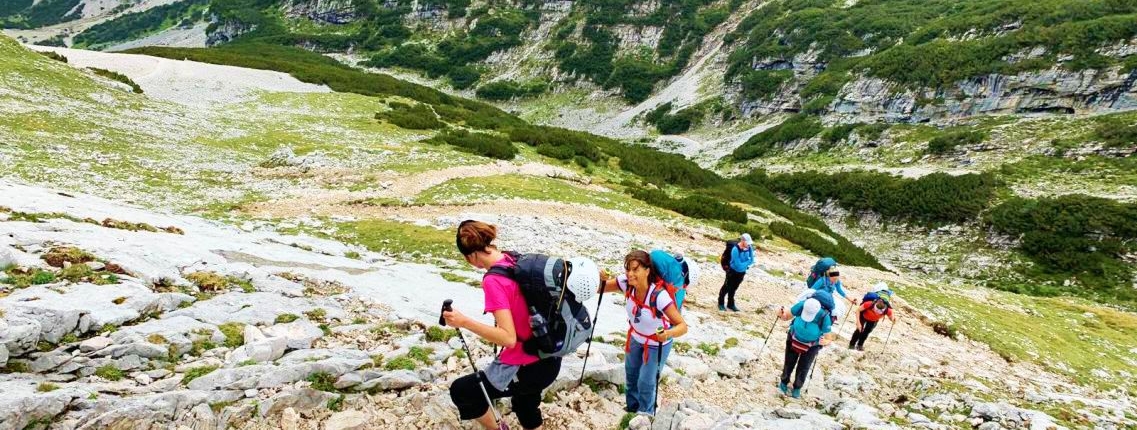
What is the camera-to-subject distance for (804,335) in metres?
8.06

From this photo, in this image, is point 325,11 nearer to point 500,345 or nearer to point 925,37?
point 925,37

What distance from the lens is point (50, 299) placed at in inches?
245

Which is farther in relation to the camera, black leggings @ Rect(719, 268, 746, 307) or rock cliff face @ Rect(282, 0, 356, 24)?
rock cliff face @ Rect(282, 0, 356, 24)

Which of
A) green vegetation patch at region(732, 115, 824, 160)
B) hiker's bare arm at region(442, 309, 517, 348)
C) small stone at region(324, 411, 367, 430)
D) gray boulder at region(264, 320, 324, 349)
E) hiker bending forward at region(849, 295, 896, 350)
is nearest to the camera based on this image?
hiker's bare arm at region(442, 309, 517, 348)

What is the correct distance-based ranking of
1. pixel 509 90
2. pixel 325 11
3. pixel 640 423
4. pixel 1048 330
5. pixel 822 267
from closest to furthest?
pixel 640 423 → pixel 822 267 → pixel 1048 330 → pixel 509 90 → pixel 325 11

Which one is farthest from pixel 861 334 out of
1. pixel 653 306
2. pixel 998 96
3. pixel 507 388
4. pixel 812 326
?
pixel 998 96

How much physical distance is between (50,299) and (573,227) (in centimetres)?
1503

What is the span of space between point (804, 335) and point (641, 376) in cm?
312

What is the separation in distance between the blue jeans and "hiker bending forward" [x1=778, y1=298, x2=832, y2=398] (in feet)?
8.49

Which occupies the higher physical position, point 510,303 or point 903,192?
point 510,303

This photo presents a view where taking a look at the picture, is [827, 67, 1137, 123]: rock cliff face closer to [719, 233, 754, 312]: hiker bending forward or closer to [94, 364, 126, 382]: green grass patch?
[719, 233, 754, 312]: hiker bending forward

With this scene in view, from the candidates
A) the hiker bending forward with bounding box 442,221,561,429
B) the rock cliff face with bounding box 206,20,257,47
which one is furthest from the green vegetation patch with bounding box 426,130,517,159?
the rock cliff face with bounding box 206,20,257,47

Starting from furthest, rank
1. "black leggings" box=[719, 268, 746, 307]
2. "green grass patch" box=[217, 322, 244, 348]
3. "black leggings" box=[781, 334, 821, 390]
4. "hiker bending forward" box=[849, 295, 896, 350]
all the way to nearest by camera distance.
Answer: "black leggings" box=[719, 268, 746, 307]
"hiker bending forward" box=[849, 295, 896, 350]
"black leggings" box=[781, 334, 821, 390]
"green grass patch" box=[217, 322, 244, 348]

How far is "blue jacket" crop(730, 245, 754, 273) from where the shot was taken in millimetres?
13367
